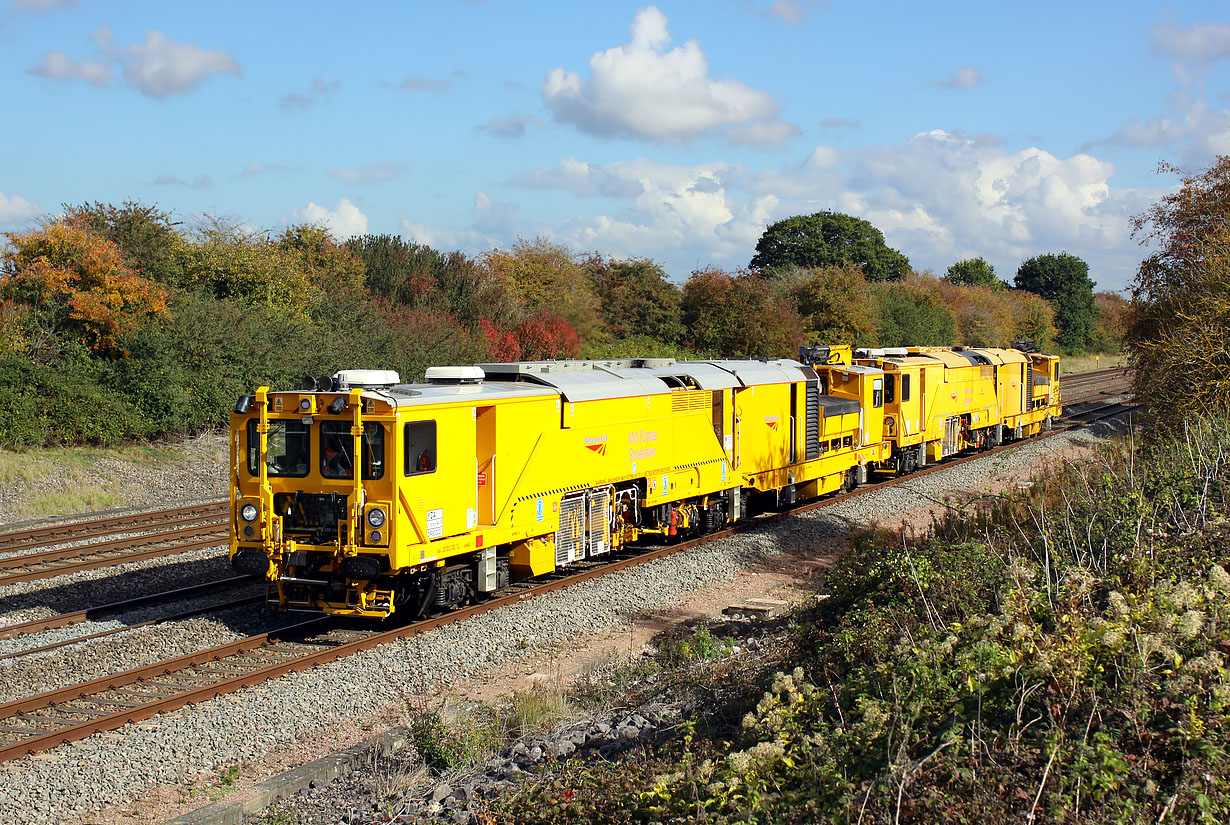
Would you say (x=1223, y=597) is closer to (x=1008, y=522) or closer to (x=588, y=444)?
(x=1008, y=522)

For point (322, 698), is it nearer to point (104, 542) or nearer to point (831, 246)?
point (104, 542)

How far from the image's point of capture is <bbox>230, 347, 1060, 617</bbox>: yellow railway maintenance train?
36.3 feet

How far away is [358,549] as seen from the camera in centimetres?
1098

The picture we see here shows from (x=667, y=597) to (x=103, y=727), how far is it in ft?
25.2

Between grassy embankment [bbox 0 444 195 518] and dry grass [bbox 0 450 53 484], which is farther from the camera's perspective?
dry grass [bbox 0 450 53 484]

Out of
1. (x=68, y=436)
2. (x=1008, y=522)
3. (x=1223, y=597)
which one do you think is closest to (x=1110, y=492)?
(x=1008, y=522)

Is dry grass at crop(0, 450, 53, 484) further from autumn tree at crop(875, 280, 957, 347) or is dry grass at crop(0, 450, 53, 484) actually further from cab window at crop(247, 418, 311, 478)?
autumn tree at crop(875, 280, 957, 347)

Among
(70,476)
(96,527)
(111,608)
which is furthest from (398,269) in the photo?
(111,608)

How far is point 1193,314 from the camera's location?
19734mm

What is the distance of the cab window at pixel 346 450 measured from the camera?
10969 mm

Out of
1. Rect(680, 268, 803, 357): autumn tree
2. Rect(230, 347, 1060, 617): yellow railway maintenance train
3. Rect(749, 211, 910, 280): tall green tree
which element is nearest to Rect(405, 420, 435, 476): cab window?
Rect(230, 347, 1060, 617): yellow railway maintenance train

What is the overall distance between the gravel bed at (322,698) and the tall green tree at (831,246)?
7235 cm

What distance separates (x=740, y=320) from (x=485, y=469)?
37.6 meters

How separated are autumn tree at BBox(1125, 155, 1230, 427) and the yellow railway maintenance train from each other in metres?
7.25
